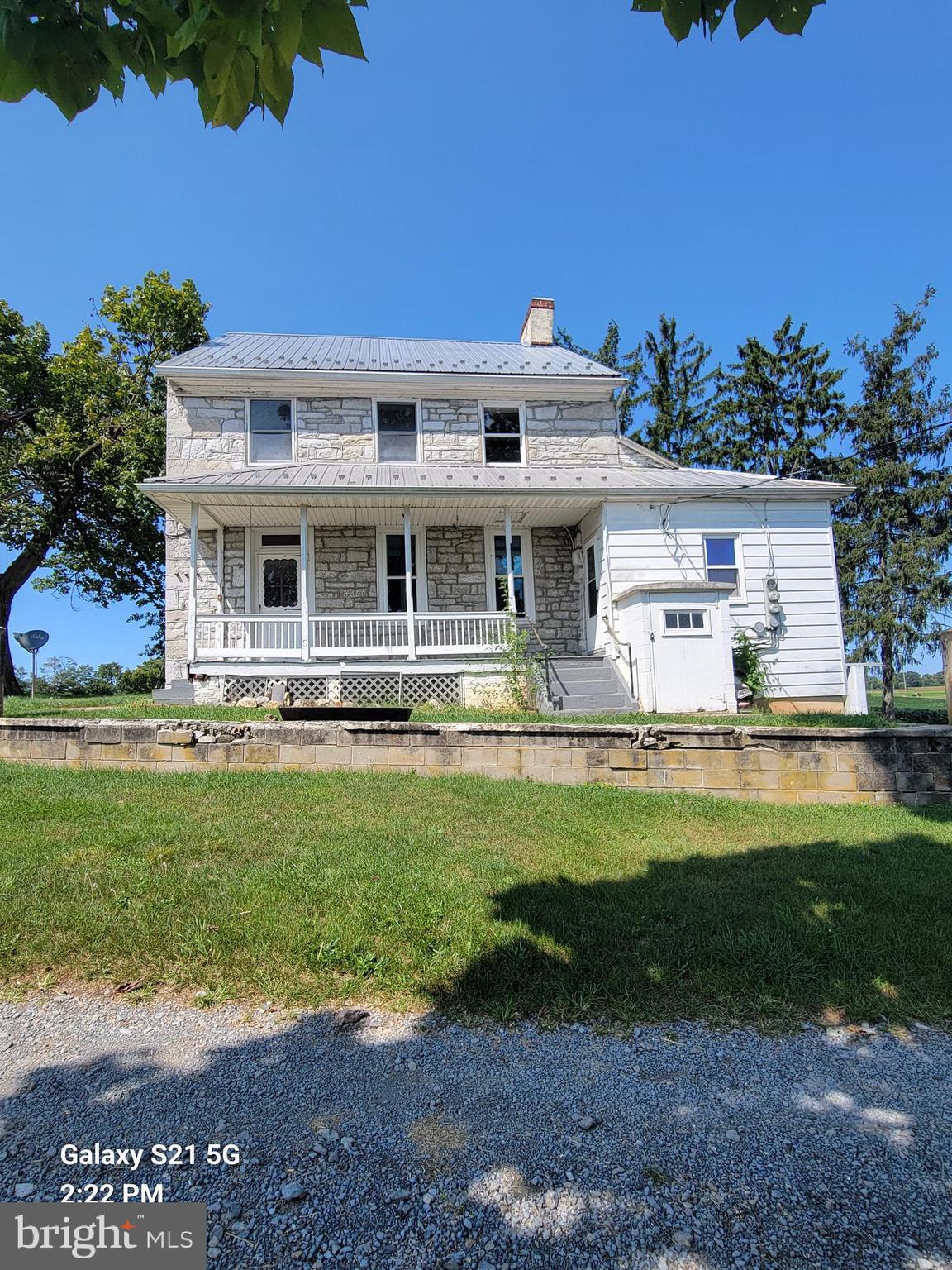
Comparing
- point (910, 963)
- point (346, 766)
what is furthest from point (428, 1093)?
point (346, 766)

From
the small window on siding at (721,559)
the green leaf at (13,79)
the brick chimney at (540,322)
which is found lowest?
the green leaf at (13,79)

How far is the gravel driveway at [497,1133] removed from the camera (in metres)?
1.46

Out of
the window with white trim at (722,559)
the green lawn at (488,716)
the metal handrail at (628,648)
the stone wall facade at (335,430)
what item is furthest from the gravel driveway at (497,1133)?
the stone wall facade at (335,430)

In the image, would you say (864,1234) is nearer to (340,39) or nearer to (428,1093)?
(428,1093)

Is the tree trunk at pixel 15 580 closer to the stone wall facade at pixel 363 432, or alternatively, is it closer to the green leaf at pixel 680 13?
the stone wall facade at pixel 363 432

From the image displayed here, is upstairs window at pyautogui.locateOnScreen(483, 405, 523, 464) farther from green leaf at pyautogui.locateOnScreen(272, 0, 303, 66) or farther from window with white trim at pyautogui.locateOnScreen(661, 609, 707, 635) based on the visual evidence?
green leaf at pyautogui.locateOnScreen(272, 0, 303, 66)

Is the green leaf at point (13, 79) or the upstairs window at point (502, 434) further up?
the upstairs window at point (502, 434)

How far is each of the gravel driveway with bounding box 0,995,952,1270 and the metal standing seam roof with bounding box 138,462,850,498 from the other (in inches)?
388

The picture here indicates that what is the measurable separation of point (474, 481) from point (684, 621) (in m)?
4.89

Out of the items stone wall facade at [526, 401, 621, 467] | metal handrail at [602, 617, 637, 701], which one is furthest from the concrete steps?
stone wall facade at [526, 401, 621, 467]

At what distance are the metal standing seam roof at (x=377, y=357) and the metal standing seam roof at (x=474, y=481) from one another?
7.68 feet

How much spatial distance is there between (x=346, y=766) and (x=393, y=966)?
3.47m

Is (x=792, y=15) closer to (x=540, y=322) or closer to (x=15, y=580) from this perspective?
(x=540, y=322)

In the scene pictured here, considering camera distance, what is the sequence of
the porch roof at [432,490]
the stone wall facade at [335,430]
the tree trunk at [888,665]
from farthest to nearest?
the tree trunk at [888,665] < the stone wall facade at [335,430] < the porch roof at [432,490]
